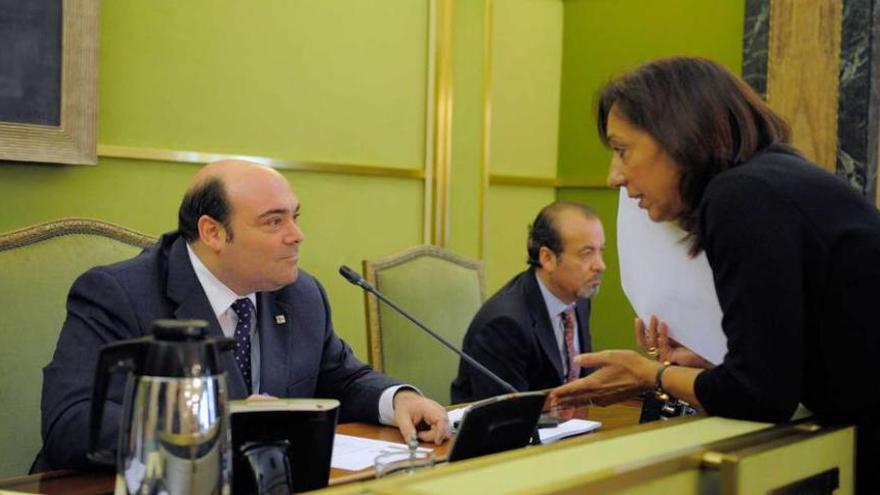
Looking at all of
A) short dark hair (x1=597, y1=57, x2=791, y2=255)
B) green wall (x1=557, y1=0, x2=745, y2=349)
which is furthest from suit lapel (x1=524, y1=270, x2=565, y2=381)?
green wall (x1=557, y1=0, x2=745, y2=349)

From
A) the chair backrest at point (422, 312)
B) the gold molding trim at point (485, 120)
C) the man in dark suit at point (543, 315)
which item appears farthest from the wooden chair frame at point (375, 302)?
the gold molding trim at point (485, 120)

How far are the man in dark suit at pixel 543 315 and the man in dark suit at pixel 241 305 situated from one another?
1.54ft

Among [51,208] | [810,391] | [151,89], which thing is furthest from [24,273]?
[810,391]

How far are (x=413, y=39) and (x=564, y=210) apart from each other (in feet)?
4.41

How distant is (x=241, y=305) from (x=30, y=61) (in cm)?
116

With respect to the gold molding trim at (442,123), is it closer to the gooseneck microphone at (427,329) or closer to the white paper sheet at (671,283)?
the gooseneck microphone at (427,329)

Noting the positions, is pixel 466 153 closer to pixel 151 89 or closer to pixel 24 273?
pixel 151 89

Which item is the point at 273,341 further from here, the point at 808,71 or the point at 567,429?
the point at 808,71

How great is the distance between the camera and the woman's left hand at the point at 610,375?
1604mm

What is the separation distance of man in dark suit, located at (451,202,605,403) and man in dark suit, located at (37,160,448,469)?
468 millimetres

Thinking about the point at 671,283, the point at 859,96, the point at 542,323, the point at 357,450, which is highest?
the point at 859,96

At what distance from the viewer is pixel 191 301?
212 centimetres

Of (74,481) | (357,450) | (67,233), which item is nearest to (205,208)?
(67,233)

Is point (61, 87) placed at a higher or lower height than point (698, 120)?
higher
